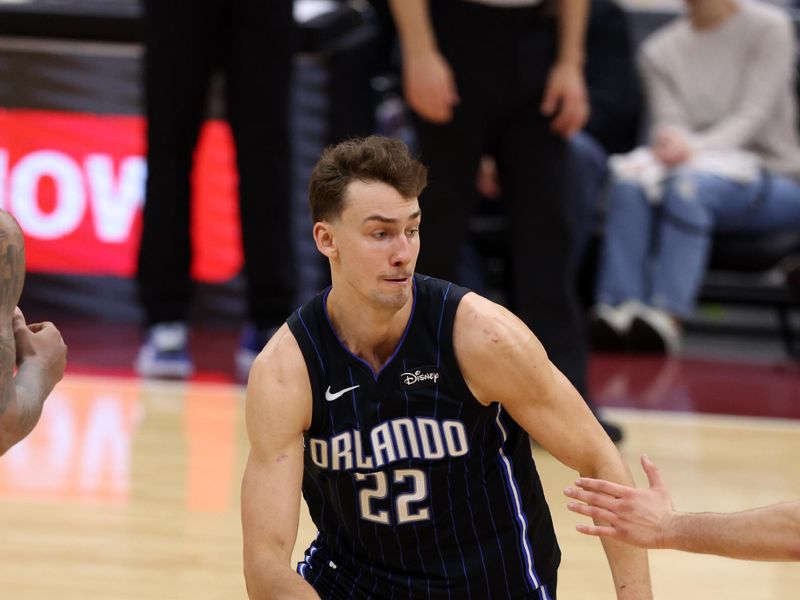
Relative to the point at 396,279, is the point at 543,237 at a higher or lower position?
lower

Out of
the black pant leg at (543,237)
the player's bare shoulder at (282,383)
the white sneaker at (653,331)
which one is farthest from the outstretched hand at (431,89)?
the white sneaker at (653,331)

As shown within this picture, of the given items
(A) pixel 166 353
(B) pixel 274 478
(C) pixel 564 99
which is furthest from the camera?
(A) pixel 166 353

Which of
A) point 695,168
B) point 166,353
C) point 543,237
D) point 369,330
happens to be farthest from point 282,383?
point 695,168

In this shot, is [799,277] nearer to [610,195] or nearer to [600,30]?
[610,195]

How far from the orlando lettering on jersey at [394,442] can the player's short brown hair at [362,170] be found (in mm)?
421

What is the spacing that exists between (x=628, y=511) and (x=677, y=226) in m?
4.17

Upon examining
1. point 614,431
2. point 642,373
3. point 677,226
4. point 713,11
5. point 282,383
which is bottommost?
point 642,373

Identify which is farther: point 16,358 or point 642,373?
point 642,373

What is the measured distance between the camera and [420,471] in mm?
2734

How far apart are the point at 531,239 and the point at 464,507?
1.98 metres

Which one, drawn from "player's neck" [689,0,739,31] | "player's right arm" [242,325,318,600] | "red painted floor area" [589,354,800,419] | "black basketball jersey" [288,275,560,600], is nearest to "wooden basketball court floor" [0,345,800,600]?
"red painted floor area" [589,354,800,419]

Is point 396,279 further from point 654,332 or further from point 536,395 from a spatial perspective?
point 654,332

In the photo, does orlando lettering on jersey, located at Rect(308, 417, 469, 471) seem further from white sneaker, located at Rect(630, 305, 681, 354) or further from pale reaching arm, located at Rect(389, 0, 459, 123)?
white sneaker, located at Rect(630, 305, 681, 354)

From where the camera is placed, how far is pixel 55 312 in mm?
7051
